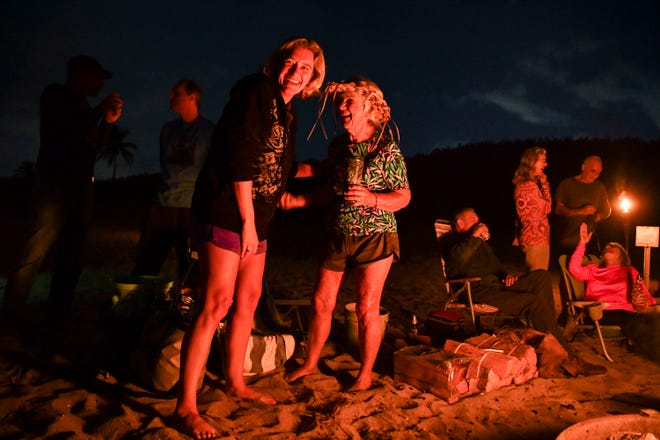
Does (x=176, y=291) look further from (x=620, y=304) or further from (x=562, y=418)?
(x=620, y=304)

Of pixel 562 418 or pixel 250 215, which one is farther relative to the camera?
pixel 562 418

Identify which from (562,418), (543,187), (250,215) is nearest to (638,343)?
(543,187)

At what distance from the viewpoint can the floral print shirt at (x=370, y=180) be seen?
2.97 m

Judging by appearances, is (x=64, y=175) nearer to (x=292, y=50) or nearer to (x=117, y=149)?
(x=292, y=50)

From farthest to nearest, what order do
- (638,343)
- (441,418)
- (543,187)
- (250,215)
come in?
(543,187) < (638,343) < (441,418) < (250,215)

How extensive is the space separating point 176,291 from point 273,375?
3.04 feet

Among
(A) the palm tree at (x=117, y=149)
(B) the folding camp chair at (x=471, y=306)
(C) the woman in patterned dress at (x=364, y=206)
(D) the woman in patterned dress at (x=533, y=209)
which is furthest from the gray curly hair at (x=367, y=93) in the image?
(A) the palm tree at (x=117, y=149)

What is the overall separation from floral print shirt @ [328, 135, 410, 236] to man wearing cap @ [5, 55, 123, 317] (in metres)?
2.16

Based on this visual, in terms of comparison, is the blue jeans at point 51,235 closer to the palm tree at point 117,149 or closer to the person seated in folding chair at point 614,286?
the person seated in folding chair at point 614,286

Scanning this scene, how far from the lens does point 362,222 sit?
3.00 m

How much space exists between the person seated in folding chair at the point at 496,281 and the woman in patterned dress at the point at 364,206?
1.64m

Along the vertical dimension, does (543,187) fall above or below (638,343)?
above

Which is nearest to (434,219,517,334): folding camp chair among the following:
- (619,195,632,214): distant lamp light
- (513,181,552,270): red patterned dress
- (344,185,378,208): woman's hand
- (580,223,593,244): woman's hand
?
(513,181,552,270): red patterned dress

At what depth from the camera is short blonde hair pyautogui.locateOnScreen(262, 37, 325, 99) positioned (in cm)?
255
